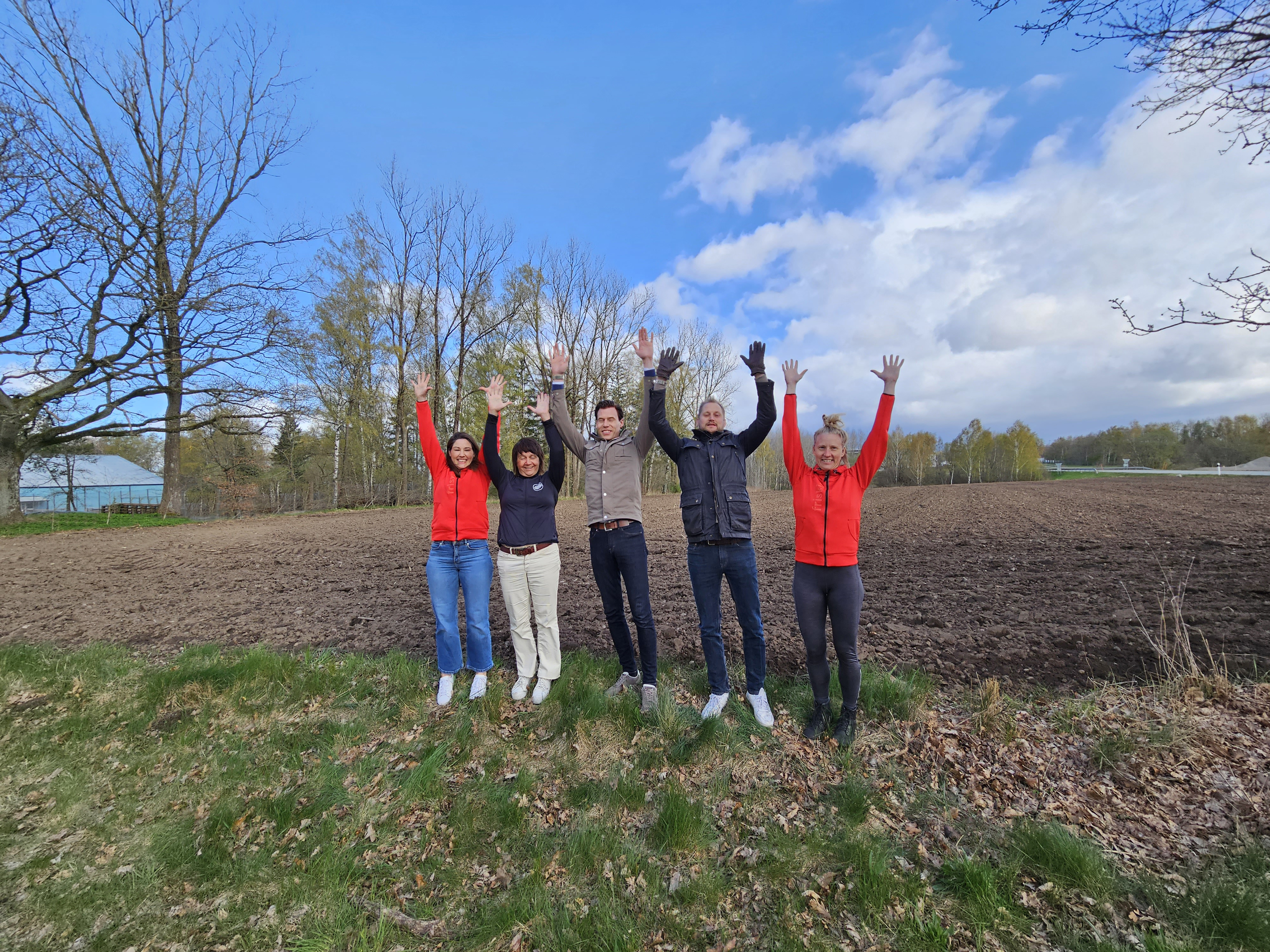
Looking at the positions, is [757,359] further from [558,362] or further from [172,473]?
[172,473]

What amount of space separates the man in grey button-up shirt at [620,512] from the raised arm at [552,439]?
0.05 metres

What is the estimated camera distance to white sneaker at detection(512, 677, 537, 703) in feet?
14.0

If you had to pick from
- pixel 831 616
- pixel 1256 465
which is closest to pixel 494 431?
pixel 831 616

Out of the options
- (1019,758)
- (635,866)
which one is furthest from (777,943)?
(1019,758)

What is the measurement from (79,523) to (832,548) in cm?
2404

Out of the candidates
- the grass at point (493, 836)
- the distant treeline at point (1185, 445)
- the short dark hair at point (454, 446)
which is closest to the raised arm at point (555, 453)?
the short dark hair at point (454, 446)

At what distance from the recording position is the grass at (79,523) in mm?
15117

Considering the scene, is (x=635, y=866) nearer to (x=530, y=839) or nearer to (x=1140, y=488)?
(x=530, y=839)

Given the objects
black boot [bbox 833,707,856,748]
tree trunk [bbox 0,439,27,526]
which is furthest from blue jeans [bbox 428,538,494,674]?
tree trunk [bbox 0,439,27,526]

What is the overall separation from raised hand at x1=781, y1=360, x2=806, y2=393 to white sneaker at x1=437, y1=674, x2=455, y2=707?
357 cm

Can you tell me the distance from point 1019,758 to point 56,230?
2156 centimetres

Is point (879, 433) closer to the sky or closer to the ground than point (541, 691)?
closer to the sky

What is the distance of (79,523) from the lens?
1734 cm

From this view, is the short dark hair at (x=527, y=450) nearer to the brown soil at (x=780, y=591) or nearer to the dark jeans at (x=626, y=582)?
the dark jeans at (x=626, y=582)
